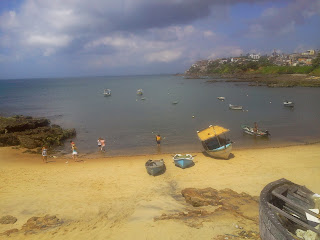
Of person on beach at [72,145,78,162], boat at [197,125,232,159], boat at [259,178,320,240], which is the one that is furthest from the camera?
person on beach at [72,145,78,162]

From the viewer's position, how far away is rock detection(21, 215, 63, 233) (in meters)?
11.4

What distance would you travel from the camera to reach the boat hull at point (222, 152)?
63.7 ft

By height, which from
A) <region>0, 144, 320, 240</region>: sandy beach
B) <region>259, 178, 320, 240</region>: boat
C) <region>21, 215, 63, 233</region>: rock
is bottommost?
<region>0, 144, 320, 240</region>: sandy beach

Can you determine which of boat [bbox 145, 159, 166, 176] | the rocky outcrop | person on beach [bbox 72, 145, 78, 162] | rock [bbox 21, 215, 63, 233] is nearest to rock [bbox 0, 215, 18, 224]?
rock [bbox 21, 215, 63, 233]

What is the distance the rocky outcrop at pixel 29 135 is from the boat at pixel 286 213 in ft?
76.3

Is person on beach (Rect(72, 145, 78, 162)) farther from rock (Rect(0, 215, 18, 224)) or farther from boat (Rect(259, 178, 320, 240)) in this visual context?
boat (Rect(259, 178, 320, 240))

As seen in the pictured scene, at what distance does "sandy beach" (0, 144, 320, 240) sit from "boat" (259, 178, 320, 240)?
1.89 metres

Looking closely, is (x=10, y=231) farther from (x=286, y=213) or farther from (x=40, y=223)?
(x=286, y=213)

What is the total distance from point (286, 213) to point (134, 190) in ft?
29.9

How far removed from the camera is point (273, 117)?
3919 centimetres

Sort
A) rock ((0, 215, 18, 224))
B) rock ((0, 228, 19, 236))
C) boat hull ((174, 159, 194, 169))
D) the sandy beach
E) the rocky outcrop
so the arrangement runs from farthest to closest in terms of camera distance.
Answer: the rocky outcrop < boat hull ((174, 159, 194, 169)) < rock ((0, 215, 18, 224)) < rock ((0, 228, 19, 236)) < the sandy beach

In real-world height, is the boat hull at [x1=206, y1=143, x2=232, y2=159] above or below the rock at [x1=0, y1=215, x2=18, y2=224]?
above

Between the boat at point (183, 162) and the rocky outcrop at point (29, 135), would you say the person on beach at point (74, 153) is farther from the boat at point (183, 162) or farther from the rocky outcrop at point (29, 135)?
the boat at point (183, 162)

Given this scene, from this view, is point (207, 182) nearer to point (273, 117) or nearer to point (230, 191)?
point (230, 191)
